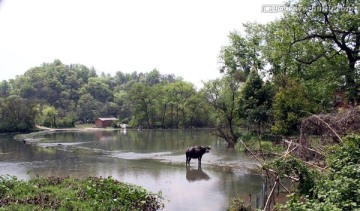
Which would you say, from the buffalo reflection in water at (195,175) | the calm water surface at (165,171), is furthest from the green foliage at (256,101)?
the buffalo reflection in water at (195,175)

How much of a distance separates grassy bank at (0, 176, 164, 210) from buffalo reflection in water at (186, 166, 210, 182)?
4.12 metres

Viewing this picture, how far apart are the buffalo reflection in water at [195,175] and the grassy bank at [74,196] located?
4117 millimetres

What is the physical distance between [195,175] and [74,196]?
744cm

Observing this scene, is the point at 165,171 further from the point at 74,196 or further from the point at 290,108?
the point at 290,108

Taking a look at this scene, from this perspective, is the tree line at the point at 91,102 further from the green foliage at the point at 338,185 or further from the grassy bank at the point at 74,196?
the green foliage at the point at 338,185

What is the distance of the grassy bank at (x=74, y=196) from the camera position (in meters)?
9.53

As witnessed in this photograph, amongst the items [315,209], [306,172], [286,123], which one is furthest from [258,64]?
[315,209]

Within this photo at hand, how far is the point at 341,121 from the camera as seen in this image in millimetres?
13086

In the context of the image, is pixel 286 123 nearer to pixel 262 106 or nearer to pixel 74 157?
pixel 262 106

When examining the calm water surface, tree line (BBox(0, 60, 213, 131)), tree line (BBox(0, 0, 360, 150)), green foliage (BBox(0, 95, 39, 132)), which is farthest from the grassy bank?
tree line (BBox(0, 60, 213, 131))

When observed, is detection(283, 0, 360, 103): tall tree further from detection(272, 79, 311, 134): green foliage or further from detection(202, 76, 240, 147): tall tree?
detection(202, 76, 240, 147): tall tree

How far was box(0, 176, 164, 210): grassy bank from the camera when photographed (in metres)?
9.53

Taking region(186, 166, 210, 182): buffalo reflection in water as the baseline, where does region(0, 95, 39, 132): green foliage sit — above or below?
above

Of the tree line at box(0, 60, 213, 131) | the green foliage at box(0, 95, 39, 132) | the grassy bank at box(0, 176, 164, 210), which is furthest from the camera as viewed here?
the tree line at box(0, 60, 213, 131)
